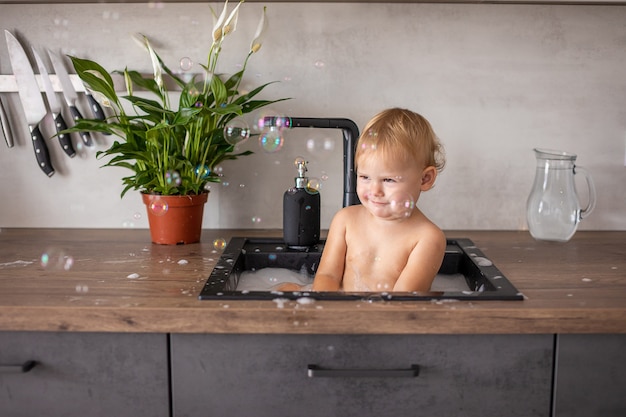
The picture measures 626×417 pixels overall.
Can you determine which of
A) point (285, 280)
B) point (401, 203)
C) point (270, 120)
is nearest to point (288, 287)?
point (285, 280)

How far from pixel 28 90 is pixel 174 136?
1.48ft

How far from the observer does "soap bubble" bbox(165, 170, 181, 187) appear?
4.93 ft

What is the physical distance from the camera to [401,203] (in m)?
1.29

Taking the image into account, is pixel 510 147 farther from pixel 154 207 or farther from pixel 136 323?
pixel 136 323

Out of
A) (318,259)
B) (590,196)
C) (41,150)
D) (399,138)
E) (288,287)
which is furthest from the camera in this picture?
(41,150)

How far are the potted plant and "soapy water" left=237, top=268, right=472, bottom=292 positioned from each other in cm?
19

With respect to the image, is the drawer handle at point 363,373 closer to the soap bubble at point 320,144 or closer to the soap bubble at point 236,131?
the soap bubble at point 236,131

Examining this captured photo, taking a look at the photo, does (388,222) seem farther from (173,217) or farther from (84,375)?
(84,375)

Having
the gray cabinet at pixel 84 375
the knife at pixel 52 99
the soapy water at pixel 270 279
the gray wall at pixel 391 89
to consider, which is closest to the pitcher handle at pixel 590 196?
the gray wall at pixel 391 89

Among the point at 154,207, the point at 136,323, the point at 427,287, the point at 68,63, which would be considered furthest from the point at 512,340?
the point at 68,63

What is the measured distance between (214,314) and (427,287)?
0.44 metres

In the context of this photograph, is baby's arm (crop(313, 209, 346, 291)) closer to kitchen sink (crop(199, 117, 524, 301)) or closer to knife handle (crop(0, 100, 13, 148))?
kitchen sink (crop(199, 117, 524, 301))

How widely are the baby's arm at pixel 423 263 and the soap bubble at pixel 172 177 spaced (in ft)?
1.81

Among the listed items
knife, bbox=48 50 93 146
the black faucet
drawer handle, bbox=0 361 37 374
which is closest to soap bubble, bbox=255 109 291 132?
the black faucet
